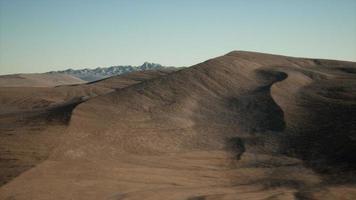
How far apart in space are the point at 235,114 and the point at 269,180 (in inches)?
410

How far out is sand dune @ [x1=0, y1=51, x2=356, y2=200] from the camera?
15.0 meters

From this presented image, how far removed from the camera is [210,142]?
22953 millimetres

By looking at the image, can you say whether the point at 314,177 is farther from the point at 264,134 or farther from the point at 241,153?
the point at 264,134

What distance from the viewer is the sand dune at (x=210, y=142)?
49.1 ft

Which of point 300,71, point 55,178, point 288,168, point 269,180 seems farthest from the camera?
point 300,71

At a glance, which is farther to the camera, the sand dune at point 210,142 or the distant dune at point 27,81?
the distant dune at point 27,81

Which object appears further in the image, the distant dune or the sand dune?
the distant dune

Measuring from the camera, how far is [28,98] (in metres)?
45.3

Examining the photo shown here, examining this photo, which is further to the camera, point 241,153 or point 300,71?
point 300,71

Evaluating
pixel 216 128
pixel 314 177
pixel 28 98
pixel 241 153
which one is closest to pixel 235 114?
pixel 216 128

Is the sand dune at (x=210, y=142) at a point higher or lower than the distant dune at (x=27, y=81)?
lower

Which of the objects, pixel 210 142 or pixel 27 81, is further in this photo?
pixel 27 81

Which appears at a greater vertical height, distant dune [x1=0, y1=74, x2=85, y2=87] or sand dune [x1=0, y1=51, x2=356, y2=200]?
distant dune [x1=0, y1=74, x2=85, y2=87]

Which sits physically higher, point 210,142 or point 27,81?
point 27,81
